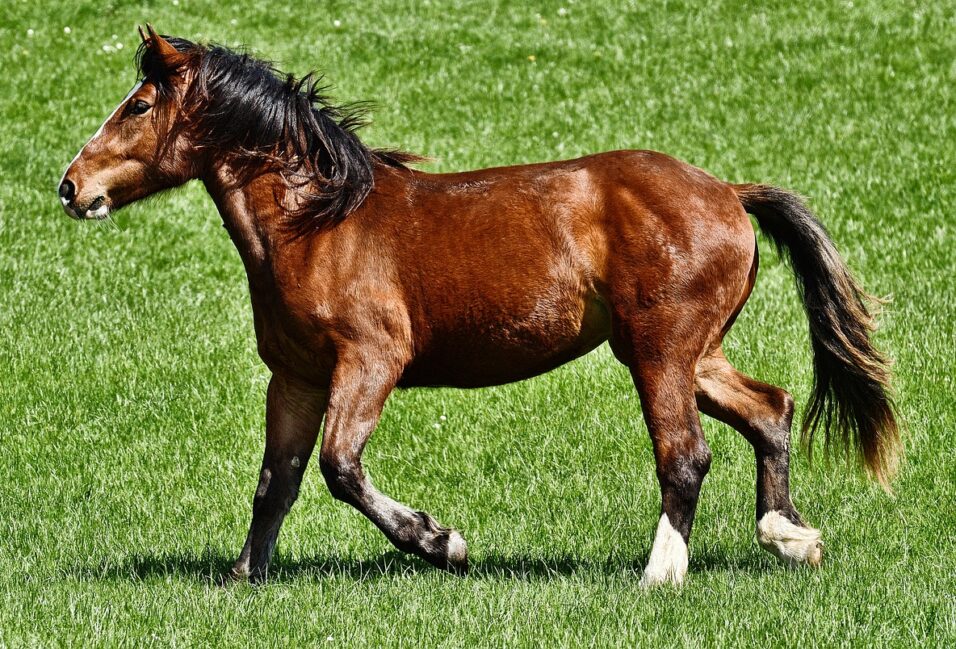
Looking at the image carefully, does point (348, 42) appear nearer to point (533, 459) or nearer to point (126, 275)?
point (126, 275)

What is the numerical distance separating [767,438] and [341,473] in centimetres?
213

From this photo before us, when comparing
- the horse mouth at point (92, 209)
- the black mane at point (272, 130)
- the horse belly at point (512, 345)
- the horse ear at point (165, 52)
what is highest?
the horse ear at point (165, 52)

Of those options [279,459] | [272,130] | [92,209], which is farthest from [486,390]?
[92,209]

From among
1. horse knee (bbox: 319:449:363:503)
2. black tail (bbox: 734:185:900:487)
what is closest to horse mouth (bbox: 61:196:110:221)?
horse knee (bbox: 319:449:363:503)

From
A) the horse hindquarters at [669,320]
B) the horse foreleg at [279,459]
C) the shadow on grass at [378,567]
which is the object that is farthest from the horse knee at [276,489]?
the horse hindquarters at [669,320]

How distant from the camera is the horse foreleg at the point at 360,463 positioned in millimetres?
5805

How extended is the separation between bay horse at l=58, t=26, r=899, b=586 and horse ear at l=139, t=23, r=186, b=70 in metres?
0.01

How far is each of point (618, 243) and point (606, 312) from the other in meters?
0.34

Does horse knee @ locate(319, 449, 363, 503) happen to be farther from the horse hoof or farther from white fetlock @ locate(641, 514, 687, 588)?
white fetlock @ locate(641, 514, 687, 588)

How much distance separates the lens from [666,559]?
5.83m

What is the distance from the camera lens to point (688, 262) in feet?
19.5

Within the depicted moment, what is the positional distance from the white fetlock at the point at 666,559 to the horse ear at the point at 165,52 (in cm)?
314

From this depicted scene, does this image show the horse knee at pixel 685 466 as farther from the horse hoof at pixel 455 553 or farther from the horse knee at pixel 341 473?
the horse knee at pixel 341 473

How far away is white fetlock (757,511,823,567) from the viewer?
6.16m
